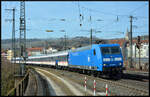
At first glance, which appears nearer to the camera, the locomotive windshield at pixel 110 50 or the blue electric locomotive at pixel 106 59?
the blue electric locomotive at pixel 106 59

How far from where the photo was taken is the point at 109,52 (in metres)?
25.6

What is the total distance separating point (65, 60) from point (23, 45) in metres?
17.3

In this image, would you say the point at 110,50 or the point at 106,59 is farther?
the point at 110,50

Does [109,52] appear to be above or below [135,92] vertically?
above

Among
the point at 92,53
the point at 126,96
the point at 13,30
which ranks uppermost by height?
the point at 13,30

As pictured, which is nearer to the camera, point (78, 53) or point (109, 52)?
point (109, 52)

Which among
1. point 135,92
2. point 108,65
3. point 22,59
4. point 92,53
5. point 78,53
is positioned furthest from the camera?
point 78,53

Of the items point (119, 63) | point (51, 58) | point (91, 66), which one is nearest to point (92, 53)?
point (91, 66)

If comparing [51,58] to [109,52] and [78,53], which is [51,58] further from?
[109,52]

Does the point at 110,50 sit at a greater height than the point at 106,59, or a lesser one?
greater

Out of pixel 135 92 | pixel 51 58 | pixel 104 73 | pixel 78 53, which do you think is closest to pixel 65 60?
pixel 78 53

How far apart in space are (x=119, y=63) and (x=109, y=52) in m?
1.43

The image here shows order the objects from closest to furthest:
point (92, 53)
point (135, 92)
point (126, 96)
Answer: point (126, 96) → point (135, 92) → point (92, 53)

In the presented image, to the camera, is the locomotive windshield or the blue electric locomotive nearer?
the blue electric locomotive
